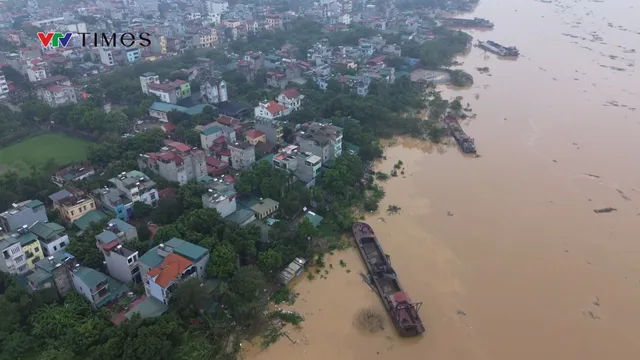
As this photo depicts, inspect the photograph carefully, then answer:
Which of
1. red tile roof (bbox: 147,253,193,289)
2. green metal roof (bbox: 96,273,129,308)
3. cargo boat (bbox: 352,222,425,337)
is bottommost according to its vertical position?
cargo boat (bbox: 352,222,425,337)

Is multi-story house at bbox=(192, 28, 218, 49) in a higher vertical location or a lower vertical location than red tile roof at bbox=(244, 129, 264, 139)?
higher

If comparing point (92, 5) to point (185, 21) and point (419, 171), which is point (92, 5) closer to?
point (185, 21)

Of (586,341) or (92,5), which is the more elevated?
(92,5)

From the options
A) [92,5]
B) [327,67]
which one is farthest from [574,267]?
[92,5]

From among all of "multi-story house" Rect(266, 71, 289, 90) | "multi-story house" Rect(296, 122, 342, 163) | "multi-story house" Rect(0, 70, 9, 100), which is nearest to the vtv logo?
"multi-story house" Rect(0, 70, 9, 100)

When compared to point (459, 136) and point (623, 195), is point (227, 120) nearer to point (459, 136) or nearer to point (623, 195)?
point (459, 136)

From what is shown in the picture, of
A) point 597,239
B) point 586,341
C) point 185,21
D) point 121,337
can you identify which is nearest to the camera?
point 121,337

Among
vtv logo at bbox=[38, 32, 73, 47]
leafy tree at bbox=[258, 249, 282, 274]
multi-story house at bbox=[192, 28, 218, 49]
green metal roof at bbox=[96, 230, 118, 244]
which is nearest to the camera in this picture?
green metal roof at bbox=[96, 230, 118, 244]

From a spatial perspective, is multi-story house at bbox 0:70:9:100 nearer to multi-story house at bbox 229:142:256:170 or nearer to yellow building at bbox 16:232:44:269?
multi-story house at bbox 229:142:256:170
